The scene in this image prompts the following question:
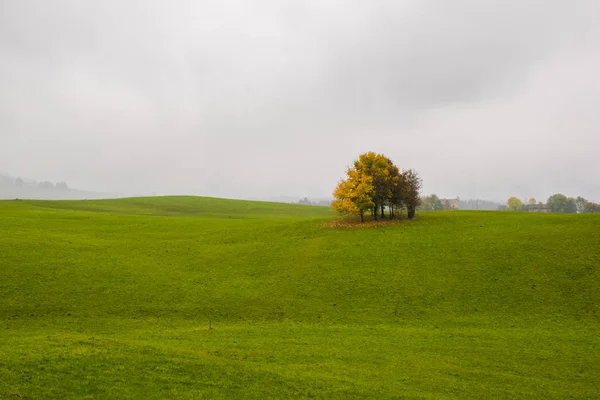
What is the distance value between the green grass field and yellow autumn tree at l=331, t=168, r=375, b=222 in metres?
4.58

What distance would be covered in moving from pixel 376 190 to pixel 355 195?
3.70 m

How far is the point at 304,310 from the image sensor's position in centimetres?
2994

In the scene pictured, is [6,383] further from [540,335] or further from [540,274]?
[540,274]

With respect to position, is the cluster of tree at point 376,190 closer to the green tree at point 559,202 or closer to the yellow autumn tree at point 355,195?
the yellow autumn tree at point 355,195

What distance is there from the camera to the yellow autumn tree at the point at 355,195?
169ft

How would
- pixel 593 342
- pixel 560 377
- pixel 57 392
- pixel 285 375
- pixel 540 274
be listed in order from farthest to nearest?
pixel 540 274
pixel 593 342
pixel 560 377
pixel 285 375
pixel 57 392

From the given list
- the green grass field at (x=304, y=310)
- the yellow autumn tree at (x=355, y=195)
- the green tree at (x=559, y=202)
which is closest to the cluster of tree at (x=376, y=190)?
the yellow autumn tree at (x=355, y=195)

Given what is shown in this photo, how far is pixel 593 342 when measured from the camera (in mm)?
23297

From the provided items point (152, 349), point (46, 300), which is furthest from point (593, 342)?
point (46, 300)

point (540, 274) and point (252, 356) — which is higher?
point (540, 274)

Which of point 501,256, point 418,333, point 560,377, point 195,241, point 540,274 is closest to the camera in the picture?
point 560,377

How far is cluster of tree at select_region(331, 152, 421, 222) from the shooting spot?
5203 cm

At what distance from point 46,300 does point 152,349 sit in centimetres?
1677

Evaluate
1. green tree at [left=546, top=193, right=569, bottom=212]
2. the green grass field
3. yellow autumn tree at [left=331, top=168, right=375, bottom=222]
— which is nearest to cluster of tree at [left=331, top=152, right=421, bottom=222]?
yellow autumn tree at [left=331, top=168, right=375, bottom=222]
